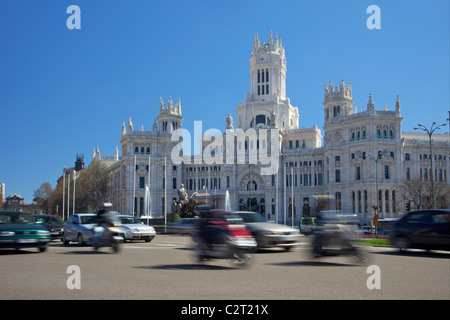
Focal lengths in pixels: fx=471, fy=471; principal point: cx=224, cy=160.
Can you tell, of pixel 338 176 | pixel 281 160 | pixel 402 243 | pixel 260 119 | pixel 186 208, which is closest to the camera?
pixel 402 243

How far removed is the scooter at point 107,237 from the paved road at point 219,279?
59.3 inches

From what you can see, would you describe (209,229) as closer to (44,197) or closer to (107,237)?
(107,237)

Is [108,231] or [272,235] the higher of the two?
[108,231]

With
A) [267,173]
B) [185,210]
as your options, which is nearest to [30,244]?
[185,210]

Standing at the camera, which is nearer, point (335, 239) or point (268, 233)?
point (335, 239)

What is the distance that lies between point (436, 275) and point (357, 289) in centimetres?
353

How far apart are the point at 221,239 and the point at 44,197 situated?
434 ft

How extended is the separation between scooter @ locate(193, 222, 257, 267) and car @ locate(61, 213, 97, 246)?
28.7 ft

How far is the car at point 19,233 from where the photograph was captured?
1727cm

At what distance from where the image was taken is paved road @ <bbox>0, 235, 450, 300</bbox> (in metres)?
9.12

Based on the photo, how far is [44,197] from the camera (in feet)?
443

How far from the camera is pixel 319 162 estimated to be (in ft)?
284

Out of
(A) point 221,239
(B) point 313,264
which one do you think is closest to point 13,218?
(A) point 221,239
